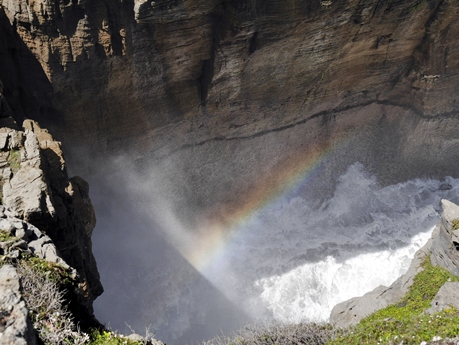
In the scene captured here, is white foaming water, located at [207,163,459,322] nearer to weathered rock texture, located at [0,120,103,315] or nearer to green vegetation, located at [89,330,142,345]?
weathered rock texture, located at [0,120,103,315]

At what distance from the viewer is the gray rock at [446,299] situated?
31.9ft

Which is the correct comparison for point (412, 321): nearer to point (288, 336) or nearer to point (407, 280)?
point (288, 336)

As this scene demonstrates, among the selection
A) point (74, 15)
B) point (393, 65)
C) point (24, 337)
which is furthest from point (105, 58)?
point (393, 65)

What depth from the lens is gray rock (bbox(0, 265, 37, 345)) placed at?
5574 mm

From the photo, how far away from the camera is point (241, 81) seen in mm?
16672

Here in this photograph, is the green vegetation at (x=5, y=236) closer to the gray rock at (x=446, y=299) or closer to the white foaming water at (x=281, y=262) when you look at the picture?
the white foaming water at (x=281, y=262)

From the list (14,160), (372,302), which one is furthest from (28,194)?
(372,302)

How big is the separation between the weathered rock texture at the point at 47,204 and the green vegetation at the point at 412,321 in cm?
600

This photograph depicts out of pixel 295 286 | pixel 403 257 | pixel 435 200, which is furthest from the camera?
pixel 435 200

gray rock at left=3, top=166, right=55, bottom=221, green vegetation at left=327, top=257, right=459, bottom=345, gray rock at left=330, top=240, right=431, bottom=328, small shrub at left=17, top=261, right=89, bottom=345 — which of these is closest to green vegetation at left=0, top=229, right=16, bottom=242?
small shrub at left=17, top=261, right=89, bottom=345

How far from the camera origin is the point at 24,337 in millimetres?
5668

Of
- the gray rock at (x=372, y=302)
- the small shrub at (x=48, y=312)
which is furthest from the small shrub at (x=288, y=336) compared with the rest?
the small shrub at (x=48, y=312)

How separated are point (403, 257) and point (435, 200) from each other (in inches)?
153

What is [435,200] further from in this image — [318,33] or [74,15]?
[74,15]
